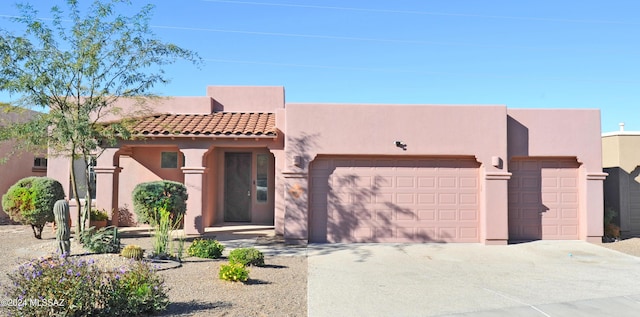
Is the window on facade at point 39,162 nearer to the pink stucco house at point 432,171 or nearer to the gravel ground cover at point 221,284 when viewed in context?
the gravel ground cover at point 221,284

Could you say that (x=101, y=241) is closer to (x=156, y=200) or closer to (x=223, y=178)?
(x=156, y=200)

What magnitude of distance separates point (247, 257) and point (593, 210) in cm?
954

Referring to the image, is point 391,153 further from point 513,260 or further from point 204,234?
point 204,234

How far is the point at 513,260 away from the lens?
10.5m

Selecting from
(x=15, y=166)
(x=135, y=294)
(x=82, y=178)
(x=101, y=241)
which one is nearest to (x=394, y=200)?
(x=101, y=241)

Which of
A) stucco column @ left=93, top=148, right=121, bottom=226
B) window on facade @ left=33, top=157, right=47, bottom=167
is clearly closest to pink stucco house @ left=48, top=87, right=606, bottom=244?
stucco column @ left=93, top=148, right=121, bottom=226

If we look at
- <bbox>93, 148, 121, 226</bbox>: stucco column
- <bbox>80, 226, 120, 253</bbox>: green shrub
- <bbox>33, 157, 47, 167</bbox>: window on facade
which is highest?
<bbox>33, 157, 47, 167</bbox>: window on facade

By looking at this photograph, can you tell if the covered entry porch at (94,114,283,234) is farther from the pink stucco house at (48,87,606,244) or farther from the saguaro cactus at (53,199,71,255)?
the saguaro cactus at (53,199,71,255)

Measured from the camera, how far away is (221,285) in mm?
7605

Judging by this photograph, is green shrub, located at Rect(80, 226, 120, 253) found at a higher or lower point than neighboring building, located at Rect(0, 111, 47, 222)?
lower

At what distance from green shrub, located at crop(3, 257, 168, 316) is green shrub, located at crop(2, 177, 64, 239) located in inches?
290

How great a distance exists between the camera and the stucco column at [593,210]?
1284 centimetres

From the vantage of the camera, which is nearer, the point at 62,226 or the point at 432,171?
the point at 62,226

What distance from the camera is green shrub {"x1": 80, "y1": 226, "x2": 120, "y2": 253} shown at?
10.0 meters
